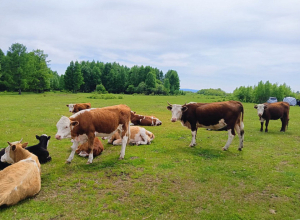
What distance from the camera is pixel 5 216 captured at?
4.42 m

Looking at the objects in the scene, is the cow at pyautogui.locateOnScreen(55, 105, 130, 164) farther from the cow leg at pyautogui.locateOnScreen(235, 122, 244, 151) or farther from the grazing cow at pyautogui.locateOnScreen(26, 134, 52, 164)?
the cow leg at pyautogui.locateOnScreen(235, 122, 244, 151)

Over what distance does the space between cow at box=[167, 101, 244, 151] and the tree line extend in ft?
195

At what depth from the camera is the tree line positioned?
58188 mm

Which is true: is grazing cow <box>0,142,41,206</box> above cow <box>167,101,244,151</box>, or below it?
below

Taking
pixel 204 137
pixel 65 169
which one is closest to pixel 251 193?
pixel 65 169

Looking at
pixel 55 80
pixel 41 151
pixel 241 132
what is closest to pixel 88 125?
pixel 41 151

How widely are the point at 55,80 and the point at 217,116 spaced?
92032mm

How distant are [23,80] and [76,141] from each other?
59441 mm

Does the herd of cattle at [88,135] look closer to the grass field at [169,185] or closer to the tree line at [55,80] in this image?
the grass field at [169,185]

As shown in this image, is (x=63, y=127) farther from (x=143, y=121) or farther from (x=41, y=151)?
(x=143, y=121)

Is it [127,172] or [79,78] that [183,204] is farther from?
[79,78]

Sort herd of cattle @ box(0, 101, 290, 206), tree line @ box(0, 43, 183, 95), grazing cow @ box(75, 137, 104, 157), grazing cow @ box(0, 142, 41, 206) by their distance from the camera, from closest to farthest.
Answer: grazing cow @ box(0, 142, 41, 206) → herd of cattle @ box(0, 101, 290, 206) → grazing cow @ box(75, 137, 104, 157) → tree line @ box(0, 43, 183, 95)

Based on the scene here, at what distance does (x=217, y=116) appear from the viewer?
9.57 metres

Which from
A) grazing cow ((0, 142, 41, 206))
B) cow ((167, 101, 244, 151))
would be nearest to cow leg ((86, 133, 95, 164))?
grazing cow ((0, 142, 41, 206))
